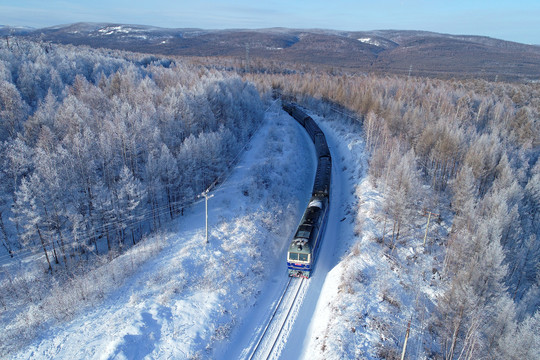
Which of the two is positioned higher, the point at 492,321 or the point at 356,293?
the point at 492,321

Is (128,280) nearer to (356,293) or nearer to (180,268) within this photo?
(180,268)

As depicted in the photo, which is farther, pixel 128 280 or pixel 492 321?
pixel 128 280

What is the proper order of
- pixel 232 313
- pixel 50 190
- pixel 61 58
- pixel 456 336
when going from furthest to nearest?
pixel 61 58 → pixel 50 190 → pixel 232 313 → pixel 456 336

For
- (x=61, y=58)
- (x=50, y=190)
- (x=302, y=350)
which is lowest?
(x=302, y=350)

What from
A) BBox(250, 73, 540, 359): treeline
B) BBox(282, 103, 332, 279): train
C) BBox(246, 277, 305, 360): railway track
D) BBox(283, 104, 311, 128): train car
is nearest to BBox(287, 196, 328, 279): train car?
BBox(282, 103, 332, 279): train

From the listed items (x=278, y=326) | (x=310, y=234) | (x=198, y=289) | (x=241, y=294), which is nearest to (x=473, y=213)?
(x=310, y=234)

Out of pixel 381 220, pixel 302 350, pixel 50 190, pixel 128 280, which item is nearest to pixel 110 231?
pixel 50 190
